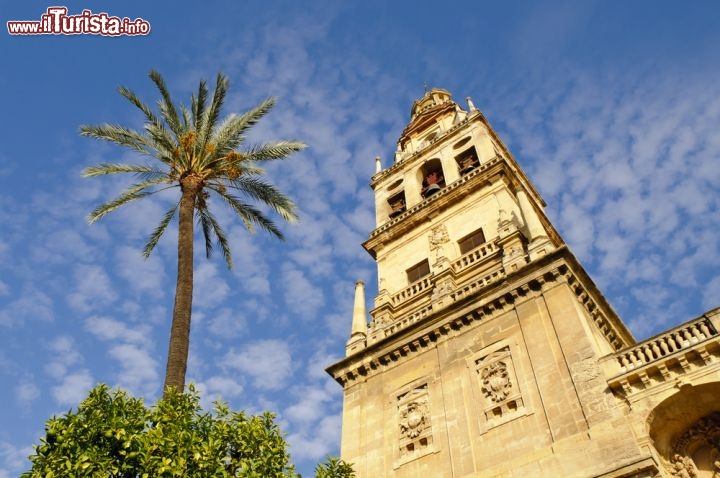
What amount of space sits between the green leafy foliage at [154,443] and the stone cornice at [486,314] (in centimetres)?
883

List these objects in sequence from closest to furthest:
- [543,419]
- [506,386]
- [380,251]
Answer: [543,419] → [506,386] → [380,251]

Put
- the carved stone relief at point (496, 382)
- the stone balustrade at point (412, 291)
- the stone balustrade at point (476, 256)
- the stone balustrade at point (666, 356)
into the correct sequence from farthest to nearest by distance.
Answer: the stone balustrade at point (412, 291) < the stone balustrade at point (476, 256) < the carved stone relief at point (496, 382) < the stone balustrade at point (666, 356)

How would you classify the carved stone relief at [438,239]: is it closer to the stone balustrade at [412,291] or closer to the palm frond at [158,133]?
the stone balustrade at [412,291]

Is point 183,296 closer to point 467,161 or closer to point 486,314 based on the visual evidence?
point 486,314

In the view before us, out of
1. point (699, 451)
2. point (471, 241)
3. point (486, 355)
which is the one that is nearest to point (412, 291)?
point (471, 241)

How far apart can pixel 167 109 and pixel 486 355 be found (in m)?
13.9

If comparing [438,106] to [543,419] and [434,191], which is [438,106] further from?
[543,419]

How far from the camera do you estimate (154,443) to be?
1175cm

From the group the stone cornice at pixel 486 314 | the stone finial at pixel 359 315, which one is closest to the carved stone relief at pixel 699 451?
the stone cornice at pixel 486 314

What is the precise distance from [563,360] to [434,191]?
46.2 feet

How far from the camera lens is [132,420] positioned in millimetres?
12453

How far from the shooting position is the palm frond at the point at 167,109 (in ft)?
70.7

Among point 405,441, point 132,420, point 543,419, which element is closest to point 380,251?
point 405,441

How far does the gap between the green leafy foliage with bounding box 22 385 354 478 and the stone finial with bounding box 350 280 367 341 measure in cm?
1080
